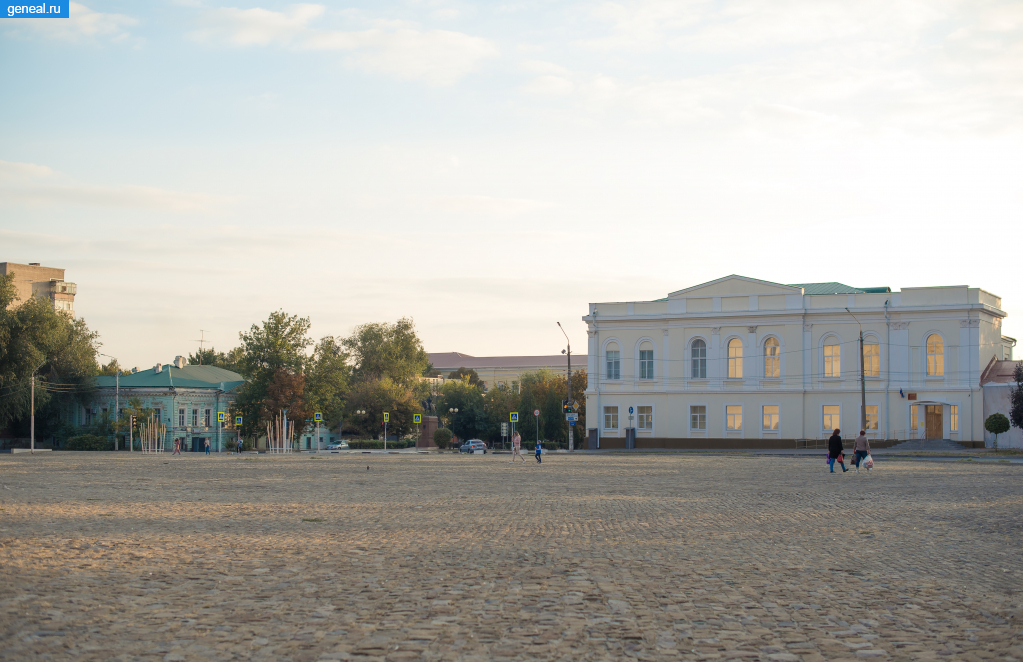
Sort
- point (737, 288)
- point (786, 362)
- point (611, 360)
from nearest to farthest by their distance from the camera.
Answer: point (786, 362) < point (737, 288) < point (611, 360)

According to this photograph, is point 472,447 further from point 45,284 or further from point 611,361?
point 45,284

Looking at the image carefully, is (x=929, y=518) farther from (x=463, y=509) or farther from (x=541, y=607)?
(x=541, y=607)

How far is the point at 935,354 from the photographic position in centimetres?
6938

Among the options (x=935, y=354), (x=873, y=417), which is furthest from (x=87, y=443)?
(x=935, y=354)

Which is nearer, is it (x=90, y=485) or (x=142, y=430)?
(x=90, y=485)

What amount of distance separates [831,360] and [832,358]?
16 cm

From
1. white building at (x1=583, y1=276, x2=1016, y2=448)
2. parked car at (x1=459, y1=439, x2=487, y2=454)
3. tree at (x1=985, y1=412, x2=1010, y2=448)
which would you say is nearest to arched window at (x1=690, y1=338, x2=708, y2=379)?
white building at (x1=583, y1=276, x2=1016, y2=448)

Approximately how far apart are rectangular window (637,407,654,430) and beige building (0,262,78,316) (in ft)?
211

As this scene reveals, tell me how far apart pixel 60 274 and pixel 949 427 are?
9152cm

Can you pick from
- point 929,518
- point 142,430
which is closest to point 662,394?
point 142,430

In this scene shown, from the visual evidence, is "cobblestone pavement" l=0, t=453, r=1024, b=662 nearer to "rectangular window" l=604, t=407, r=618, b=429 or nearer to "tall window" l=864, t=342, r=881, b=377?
"tall window" l=864, t=342, r=881, b=377

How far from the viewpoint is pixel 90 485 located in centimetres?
2614

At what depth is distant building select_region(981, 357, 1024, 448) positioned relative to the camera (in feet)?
214

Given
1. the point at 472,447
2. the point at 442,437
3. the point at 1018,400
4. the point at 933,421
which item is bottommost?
the point at 472,447
